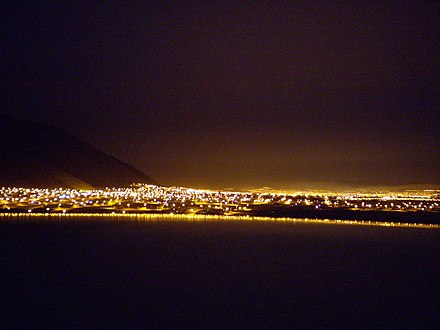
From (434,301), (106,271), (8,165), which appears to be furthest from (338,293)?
(8,165)

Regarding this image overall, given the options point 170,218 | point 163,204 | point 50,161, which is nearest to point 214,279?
point 170,218

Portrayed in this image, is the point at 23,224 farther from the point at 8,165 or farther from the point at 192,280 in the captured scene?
the point at 8,165

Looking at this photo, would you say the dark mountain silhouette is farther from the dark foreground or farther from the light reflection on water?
the dark foreground

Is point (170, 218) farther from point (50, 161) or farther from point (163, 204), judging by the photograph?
point (50, 161)

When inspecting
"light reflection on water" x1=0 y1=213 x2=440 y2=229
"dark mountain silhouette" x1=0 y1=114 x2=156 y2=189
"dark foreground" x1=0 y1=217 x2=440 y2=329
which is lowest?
"dark foreground" x1=0 y1=217 x2=440 y2=329

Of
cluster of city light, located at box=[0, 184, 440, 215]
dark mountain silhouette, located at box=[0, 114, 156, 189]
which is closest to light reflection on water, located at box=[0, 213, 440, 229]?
cluster of city light, located at box=[0, 184, 440, 215]

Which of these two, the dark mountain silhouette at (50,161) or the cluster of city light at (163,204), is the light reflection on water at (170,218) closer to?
the cluster of city light at (163,204)

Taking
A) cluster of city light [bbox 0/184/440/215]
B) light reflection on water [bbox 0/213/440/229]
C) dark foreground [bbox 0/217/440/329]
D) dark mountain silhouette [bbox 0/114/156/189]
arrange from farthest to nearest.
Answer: dark mountain silhouette [bbox 0/114/156/189] < cluster of city light [bbox 0/184/440/215] < light reflection on water [bbox 0/213/440/229] < dark foreground [bbox 0/217/440/329]
